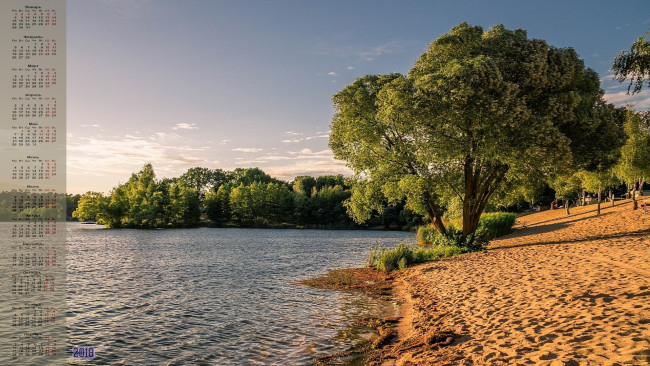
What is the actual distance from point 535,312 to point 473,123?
17.3 metres

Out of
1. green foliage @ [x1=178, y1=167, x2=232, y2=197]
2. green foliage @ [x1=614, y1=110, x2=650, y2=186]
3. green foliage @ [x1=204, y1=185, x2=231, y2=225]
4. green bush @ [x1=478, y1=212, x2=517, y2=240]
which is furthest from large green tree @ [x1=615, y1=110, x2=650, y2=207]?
green foliage @ [x1=178, y1=167, x2=232, y2=197]

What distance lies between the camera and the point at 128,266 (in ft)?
113

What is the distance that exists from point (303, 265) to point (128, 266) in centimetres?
1518

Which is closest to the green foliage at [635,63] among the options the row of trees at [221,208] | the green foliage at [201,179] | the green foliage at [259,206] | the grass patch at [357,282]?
the grass patch at [357,282]

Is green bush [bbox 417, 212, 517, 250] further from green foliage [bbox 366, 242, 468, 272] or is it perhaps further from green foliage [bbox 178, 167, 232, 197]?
green foliage [bbox 178, 167, 232, 197]

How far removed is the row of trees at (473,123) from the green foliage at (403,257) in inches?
105

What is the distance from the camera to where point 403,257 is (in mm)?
29297

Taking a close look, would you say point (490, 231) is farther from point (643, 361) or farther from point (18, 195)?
point (18, 195)

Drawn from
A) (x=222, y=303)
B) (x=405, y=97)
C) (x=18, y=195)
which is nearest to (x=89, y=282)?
(x=222, y=303)

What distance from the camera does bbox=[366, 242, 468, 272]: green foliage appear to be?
95.4ft

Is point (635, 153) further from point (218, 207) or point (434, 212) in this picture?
point (218, 207)

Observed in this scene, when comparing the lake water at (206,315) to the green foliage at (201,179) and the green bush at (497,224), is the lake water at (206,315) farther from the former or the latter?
the green foliage at (201,179)

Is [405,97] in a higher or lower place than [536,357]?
higher

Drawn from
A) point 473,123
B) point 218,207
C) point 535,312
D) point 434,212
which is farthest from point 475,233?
point 218,207
